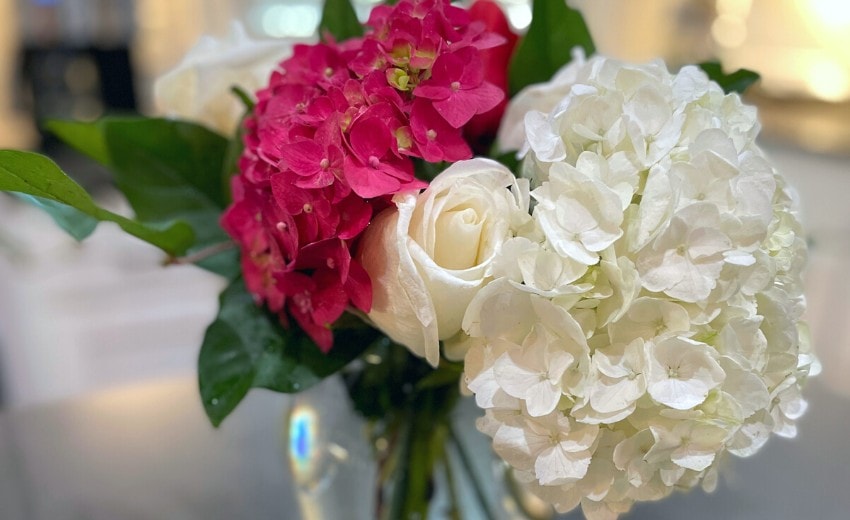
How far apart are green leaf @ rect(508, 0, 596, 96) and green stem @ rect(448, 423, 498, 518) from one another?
0.25 m

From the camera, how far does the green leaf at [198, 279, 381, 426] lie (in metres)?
0.39

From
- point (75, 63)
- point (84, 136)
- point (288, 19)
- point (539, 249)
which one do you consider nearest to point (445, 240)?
point (539, 249)

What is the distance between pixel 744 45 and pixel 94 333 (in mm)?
1648

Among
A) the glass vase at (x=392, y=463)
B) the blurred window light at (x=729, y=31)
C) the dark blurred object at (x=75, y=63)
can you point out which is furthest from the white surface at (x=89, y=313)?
the blurred window light at (x=729, y=31)

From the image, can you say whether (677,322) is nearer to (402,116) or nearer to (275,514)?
(402,116)

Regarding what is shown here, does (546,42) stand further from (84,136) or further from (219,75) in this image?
(84,136)

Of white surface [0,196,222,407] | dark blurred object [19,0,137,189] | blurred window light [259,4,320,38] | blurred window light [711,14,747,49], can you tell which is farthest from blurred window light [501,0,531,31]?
dark blurred object [19,0,137,189]

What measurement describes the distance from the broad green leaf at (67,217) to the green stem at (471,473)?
0.89 feet

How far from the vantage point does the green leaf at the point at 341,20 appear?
19.9 inches

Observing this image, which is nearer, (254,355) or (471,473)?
(254,355)

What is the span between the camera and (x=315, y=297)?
14.6 inches

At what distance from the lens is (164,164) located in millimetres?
499

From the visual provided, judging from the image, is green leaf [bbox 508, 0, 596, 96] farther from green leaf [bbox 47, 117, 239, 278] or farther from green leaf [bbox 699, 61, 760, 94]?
green leaf [bbox 47, 117, 239, 278]

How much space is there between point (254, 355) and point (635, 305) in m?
0.21
